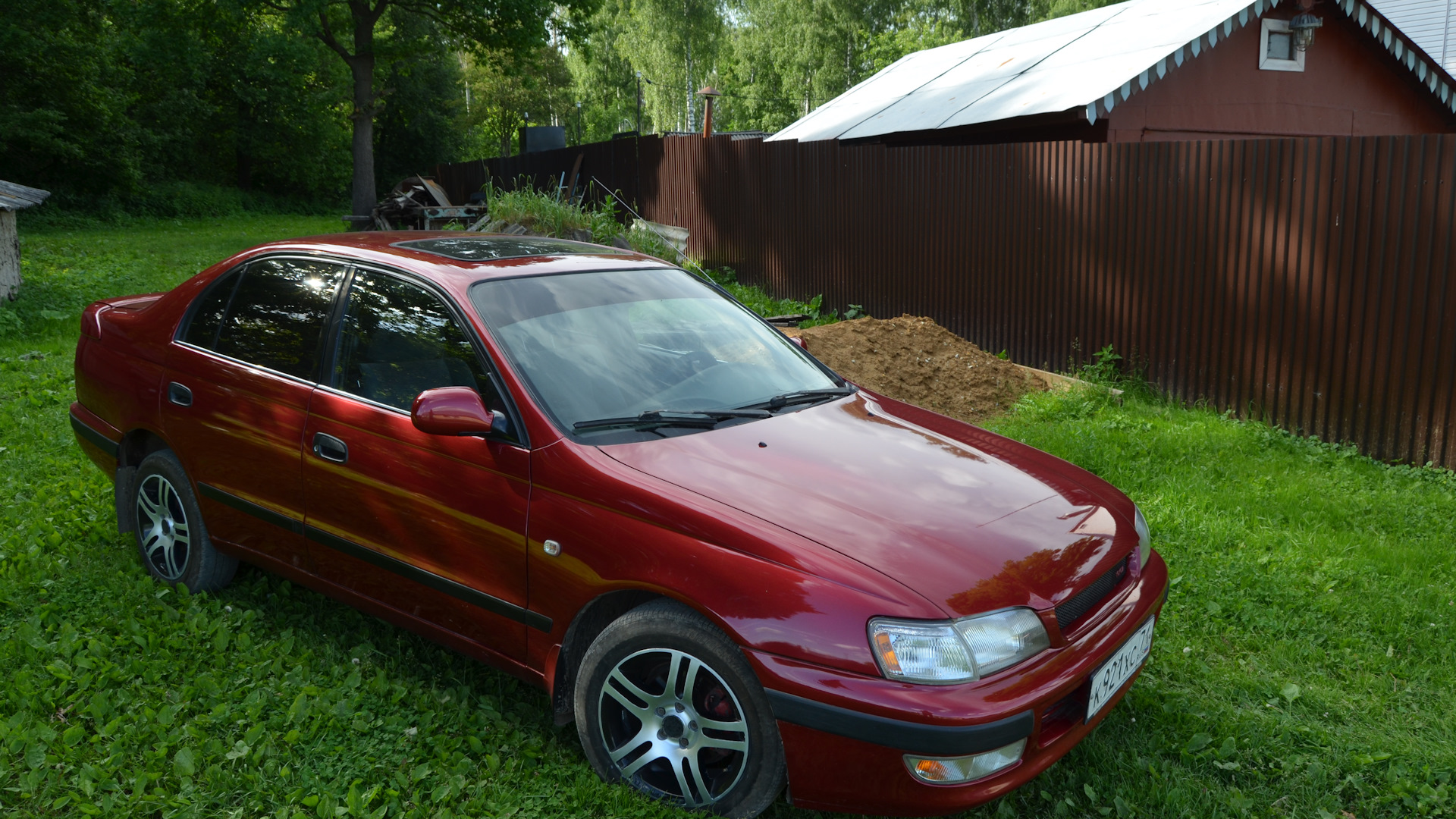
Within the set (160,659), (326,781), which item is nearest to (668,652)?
(326,781)

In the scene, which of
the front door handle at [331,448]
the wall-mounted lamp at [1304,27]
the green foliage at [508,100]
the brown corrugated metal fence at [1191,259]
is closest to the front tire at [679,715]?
the front door handle at [331,448]

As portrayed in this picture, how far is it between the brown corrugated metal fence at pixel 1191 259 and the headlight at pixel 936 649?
210 inches

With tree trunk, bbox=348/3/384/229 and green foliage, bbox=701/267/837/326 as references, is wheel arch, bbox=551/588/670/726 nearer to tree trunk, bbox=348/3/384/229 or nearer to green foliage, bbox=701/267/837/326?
green foliage, bbox=701/267/837/326

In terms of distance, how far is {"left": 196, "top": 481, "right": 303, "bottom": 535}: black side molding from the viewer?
378 cm

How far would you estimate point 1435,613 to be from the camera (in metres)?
4.36

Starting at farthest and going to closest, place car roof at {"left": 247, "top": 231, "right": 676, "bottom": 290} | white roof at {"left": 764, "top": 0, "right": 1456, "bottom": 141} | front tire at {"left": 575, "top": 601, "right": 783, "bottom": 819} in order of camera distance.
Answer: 1. white roof at {"left": 764, "top": 0, "right": 1456, "bottom": 141}
2. car roof at {"left": 247, "top": 231, "right": 676, "bottom": 290}
3. front tire at {"left": 575, "top": 601, "right": 783, "bottom": 819}

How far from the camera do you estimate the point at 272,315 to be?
4.00 m

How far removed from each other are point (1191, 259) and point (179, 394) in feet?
22.9

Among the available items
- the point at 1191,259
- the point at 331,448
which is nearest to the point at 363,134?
the point at 1191,259

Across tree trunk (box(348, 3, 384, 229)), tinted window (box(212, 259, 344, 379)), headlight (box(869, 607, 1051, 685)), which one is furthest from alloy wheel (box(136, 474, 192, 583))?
tree trunk (box(348, 3, 384, 229))

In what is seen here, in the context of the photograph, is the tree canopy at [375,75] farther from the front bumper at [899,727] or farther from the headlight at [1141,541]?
the front bumper at [899,727]

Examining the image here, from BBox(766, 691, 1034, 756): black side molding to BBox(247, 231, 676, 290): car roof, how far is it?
1886 mm

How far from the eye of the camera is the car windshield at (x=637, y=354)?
328 cm

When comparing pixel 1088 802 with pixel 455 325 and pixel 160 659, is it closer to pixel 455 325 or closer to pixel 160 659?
pixel 455 325
